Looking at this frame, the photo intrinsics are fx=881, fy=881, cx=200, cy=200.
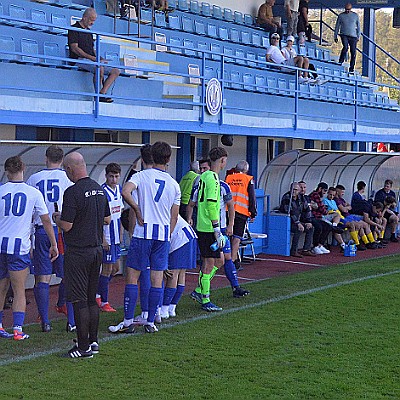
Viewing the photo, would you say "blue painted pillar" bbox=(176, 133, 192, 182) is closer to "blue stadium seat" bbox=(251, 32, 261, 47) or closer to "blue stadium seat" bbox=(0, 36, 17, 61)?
"blue stadium seat" bbox=(0, 36, 17, 61)

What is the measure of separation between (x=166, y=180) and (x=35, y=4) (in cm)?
697

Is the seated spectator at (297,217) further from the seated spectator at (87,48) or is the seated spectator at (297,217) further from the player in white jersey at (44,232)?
the player in white jersey at (44,232)

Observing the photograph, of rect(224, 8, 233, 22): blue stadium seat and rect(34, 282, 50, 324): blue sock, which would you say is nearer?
rect(34, 282, 50, 324): blue sock

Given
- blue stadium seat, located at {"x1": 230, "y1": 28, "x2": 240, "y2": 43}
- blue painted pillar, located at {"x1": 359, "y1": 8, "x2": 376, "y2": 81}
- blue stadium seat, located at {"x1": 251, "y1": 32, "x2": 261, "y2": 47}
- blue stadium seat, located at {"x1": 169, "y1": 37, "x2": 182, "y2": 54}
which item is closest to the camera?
blue stadium seat, located at {"x1": 169, "y1": 37, "x2": 182, "y2": 54}

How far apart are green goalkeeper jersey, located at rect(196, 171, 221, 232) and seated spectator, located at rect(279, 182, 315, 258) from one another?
7.14 m

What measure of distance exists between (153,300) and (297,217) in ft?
29.2

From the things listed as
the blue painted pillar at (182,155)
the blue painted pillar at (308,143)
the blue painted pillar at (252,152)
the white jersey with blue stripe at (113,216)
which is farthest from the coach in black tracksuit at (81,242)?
the blue painted pillar at (308,143)

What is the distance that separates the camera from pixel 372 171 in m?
22.4

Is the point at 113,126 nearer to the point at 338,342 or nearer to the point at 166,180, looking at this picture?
the point at 166,180

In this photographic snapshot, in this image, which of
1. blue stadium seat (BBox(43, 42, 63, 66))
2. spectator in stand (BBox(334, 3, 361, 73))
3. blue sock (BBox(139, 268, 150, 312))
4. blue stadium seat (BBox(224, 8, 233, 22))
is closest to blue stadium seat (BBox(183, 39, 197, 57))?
blue stadium seat (BBox(224, 8, 233, 22))

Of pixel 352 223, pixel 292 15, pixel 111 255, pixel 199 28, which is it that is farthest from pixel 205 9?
pixel 111 255

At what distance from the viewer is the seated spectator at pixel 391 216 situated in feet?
67.4

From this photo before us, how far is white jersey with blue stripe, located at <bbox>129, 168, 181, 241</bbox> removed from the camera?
8.63m

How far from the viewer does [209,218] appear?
32.8ft
